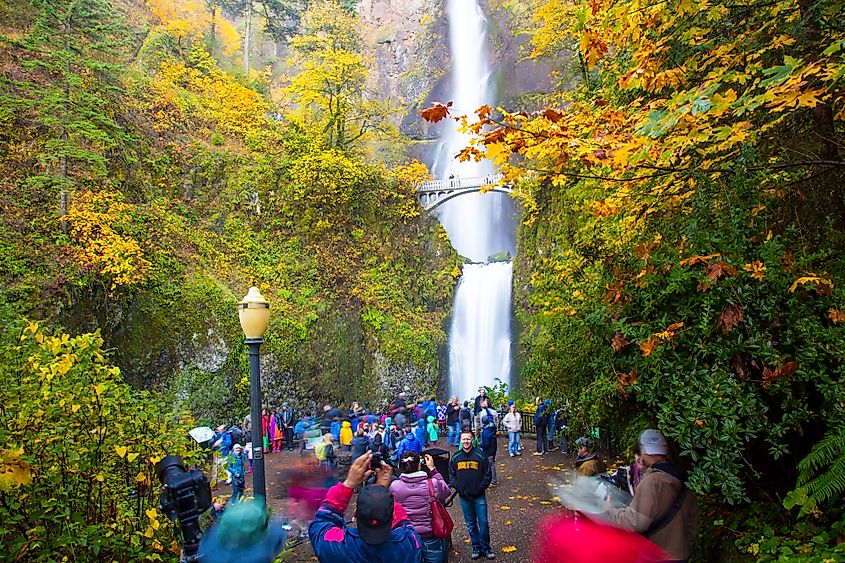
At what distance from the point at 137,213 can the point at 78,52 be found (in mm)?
4744

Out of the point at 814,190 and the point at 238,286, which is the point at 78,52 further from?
the point at 814,190

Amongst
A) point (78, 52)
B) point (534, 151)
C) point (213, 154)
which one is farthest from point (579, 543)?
point (213, 154)

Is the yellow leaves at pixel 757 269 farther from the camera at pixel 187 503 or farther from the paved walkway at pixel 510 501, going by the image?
the paved walkway at pixel 510 501

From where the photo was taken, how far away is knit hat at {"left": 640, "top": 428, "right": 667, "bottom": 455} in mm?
3463

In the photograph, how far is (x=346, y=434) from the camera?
1324cm

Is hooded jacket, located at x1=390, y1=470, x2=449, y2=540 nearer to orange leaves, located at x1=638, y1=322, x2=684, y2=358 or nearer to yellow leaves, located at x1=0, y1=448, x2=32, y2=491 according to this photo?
orange leaves, located at x1=638, y1=322, x2=684, y2=358

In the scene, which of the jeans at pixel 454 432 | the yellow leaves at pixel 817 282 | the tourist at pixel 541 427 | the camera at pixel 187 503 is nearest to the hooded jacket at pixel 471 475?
the camera at pixel 187 503

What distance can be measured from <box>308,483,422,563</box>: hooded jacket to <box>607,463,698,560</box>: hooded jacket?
1.26 metres

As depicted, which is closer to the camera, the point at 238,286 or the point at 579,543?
the point at 579,543

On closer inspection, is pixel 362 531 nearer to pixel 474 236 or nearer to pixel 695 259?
pixel 695 259

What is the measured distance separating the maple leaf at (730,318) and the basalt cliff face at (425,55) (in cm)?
2861

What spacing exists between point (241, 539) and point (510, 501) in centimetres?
734

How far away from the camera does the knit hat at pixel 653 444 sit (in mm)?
3463

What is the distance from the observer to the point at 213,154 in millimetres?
20500
